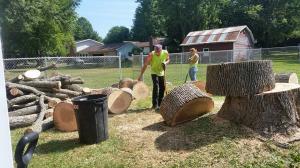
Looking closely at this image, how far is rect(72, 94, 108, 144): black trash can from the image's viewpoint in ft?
21.8

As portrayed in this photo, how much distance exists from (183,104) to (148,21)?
65.0 metres

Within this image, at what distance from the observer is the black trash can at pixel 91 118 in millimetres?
6656

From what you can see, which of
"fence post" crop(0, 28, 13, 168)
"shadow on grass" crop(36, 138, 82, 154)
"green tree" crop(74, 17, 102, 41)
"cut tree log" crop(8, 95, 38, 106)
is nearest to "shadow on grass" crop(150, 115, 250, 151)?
"shadow on grass" crop(36, 138, 82, 154)

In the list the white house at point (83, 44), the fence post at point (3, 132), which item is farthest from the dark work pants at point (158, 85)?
the white house at point (83, 44)

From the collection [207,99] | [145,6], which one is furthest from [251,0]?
[207,99]

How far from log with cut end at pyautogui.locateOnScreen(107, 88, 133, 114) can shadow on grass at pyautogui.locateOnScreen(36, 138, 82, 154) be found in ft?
7.57

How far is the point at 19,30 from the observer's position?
126ft

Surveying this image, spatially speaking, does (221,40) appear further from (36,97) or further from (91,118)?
(91,118)

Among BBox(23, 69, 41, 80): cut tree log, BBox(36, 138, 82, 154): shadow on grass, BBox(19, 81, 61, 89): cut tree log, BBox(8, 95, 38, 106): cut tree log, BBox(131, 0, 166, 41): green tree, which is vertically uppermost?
BBox(131, 0, 166, 41): green tree

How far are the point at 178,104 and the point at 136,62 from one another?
1312cm

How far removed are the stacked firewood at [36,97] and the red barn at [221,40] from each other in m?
33.3

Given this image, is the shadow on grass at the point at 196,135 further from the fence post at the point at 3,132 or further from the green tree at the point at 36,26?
the green tree at the point at 36,26

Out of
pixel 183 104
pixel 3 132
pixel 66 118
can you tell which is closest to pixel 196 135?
pixel 183 104

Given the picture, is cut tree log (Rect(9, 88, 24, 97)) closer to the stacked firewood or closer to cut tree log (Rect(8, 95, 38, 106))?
the stacked firewood
